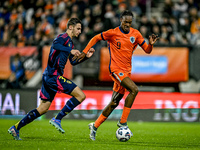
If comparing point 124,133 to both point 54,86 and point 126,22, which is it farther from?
point 126,22

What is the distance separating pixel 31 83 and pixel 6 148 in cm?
938

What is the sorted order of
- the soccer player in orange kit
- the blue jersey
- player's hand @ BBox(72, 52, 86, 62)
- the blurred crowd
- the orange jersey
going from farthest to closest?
the blurred crowd < the orange jersey < the soccer player in orange kit < player's hand @ BBox(72, 52, 86, 62) < the blue jersey

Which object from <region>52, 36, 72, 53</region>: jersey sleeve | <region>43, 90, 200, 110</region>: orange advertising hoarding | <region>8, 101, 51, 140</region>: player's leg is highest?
<region>52, 36, 72, 53</region>: jersey sleeve

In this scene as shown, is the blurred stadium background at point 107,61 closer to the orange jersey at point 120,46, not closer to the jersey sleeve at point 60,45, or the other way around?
the orange jersey at point 120,46

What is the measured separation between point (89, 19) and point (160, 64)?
330cm

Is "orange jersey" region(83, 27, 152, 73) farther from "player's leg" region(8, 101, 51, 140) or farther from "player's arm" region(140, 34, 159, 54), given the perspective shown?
"player's leg" region(8, 101, 51, 140)

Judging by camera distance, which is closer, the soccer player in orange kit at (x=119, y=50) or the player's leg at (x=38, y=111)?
the player's leg at (x=38, y=111)

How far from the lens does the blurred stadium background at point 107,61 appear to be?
13.8m

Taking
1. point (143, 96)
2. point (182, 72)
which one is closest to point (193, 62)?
point (182, 72)

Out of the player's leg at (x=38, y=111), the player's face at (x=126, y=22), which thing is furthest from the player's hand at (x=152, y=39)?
the player's leg at (x=38, y=111)

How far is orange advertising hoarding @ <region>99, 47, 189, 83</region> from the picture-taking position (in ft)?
49.8

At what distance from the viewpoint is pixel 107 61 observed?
15289mm

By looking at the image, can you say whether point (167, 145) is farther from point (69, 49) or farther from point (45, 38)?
point (45, 38)

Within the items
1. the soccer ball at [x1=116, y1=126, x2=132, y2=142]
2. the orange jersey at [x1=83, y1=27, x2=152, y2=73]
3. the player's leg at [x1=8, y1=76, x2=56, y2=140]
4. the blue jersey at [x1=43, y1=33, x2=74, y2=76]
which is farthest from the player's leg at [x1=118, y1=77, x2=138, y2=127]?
the player's leg at [x1=8, y1=76, x2=56, y2=140]
